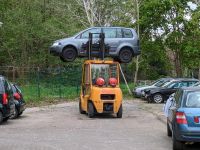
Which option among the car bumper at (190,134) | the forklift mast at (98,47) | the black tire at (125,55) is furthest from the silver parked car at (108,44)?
the car bumper at (190,134)

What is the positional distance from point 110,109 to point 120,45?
4288 mm

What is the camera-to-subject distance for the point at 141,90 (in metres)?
35.8

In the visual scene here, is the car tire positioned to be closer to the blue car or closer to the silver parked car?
the silver parked car

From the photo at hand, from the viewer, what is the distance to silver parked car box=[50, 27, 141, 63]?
2567 centimetres

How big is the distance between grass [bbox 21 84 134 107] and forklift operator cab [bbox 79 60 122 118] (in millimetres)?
6896

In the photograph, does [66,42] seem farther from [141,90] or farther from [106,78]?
[141,90]

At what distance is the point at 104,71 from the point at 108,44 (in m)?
2.42

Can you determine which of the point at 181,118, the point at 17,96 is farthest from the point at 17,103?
the point at 181,118

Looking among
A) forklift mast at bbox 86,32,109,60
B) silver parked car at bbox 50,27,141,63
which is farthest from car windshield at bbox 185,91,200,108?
silver parked car at bbox 50,27,141,63

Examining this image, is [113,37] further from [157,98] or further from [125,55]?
[157,98]

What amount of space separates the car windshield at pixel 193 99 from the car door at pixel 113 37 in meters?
13.5

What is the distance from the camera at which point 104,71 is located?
23531 millimetres

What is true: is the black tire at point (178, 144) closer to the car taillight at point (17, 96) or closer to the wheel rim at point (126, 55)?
the car taillight at point (17, 96)

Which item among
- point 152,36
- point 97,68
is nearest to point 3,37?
point 152,36
